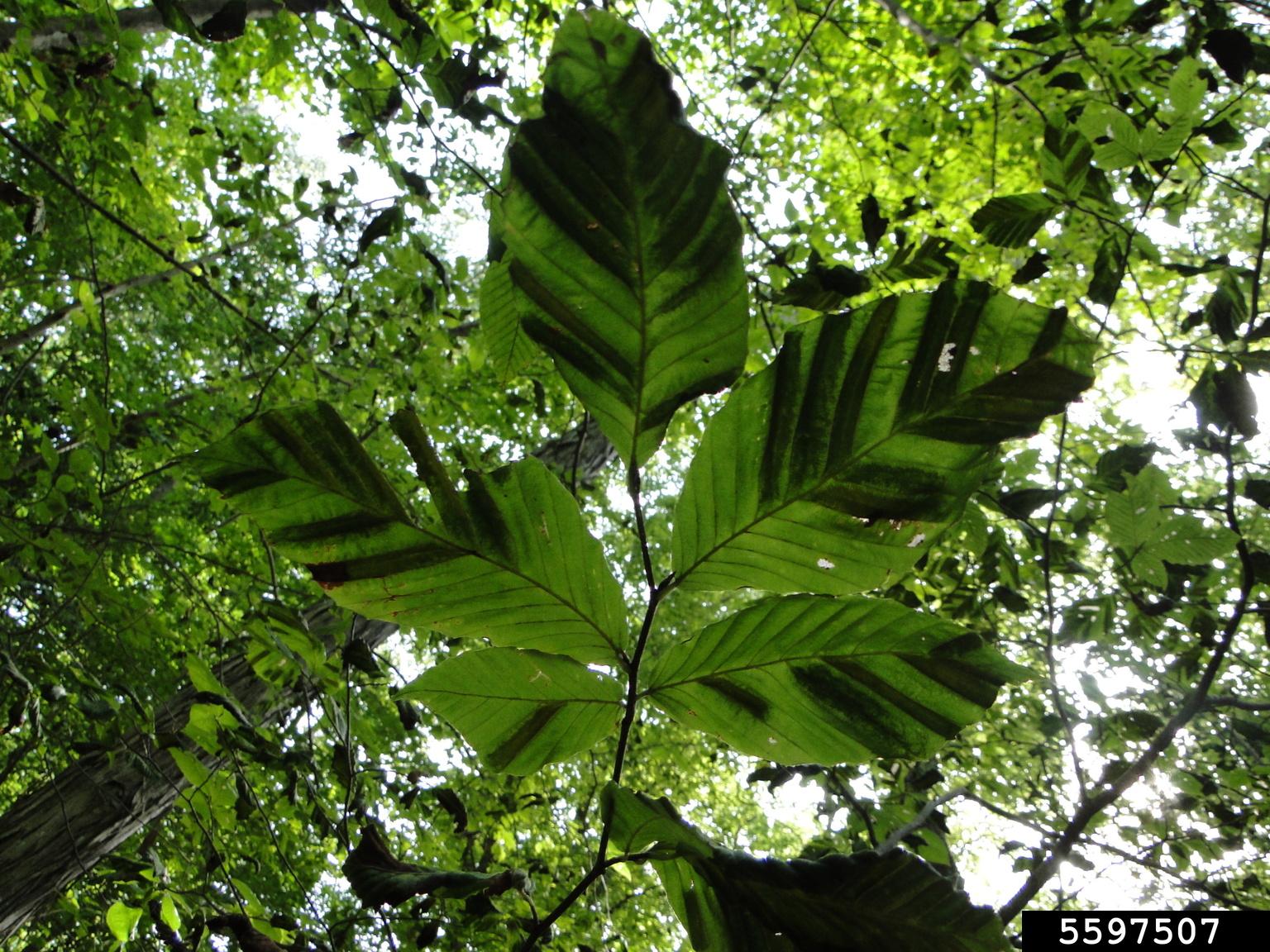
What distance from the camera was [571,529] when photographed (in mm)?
456

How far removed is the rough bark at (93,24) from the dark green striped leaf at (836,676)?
8.83ft

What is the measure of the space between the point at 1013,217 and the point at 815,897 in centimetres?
134

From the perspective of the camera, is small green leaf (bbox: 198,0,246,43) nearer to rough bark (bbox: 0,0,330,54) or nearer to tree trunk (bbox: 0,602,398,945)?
rough bark (bbox: 0,0,330,54)

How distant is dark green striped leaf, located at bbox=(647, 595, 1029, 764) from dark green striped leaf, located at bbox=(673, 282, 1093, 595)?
0.04m

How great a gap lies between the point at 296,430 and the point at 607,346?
0.20m

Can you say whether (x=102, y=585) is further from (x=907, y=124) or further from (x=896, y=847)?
(x=907, y=124)

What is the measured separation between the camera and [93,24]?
9.01 feet

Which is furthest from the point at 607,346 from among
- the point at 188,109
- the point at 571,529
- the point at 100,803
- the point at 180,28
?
the point at 188,109

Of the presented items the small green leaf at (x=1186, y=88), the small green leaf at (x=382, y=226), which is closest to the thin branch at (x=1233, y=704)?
the small green leaf at (x=1186, y=88)

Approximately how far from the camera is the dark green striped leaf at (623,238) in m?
0.37

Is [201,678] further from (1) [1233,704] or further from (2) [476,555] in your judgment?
(1) [1233,704]

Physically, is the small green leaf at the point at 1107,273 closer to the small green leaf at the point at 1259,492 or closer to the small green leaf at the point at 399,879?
the small green leaf at the point at 1259,492

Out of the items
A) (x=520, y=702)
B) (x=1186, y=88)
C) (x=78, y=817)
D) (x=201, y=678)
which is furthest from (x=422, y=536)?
(x=78, y=817)

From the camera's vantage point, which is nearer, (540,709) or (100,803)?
(540,709)
